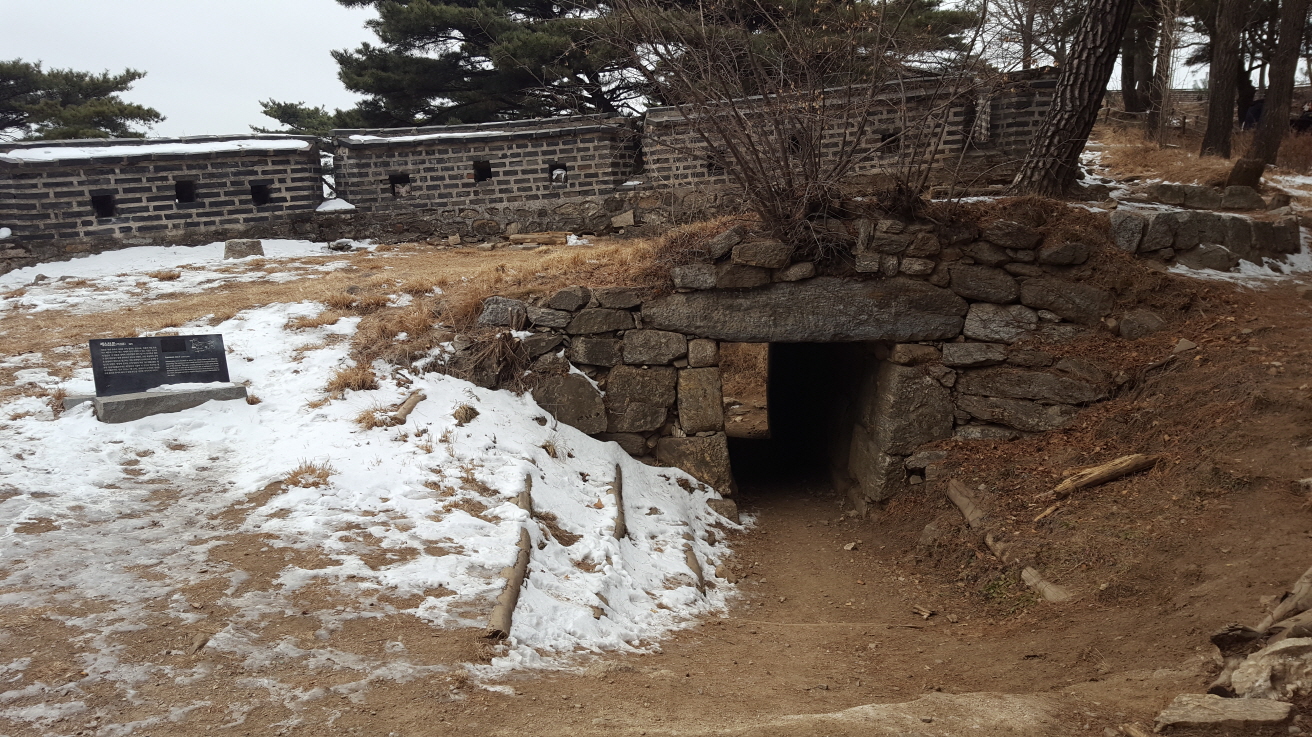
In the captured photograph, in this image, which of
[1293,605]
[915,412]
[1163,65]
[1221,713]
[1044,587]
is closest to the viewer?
[1221,713]

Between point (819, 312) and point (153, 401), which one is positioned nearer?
point (153, 401)

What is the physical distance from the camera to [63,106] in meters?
22.5

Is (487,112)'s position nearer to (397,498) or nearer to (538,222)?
(538,222)

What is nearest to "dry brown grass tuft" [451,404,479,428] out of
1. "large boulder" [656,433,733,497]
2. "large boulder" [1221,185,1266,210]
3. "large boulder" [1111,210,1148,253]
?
"large boulder" [656,433,733,497]

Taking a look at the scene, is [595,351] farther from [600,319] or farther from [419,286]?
[419,286]

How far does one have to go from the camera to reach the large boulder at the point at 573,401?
7.43m

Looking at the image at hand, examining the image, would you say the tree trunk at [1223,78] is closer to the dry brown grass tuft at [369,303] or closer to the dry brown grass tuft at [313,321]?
the dry brown grass tuft at [369,303]

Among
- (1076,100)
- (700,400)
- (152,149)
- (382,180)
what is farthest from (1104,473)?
(152,149)

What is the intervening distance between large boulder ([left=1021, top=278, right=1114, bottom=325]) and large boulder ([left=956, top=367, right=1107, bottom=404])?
2.01 feet

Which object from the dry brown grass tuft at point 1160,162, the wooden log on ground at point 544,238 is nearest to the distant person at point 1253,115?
the dry brown grass tuft at point 1160,162

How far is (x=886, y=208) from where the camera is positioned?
289 inches

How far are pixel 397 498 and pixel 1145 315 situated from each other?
21.3ft

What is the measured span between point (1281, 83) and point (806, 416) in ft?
33.4

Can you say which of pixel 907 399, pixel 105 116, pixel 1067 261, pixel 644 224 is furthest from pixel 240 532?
pixel 105 116
